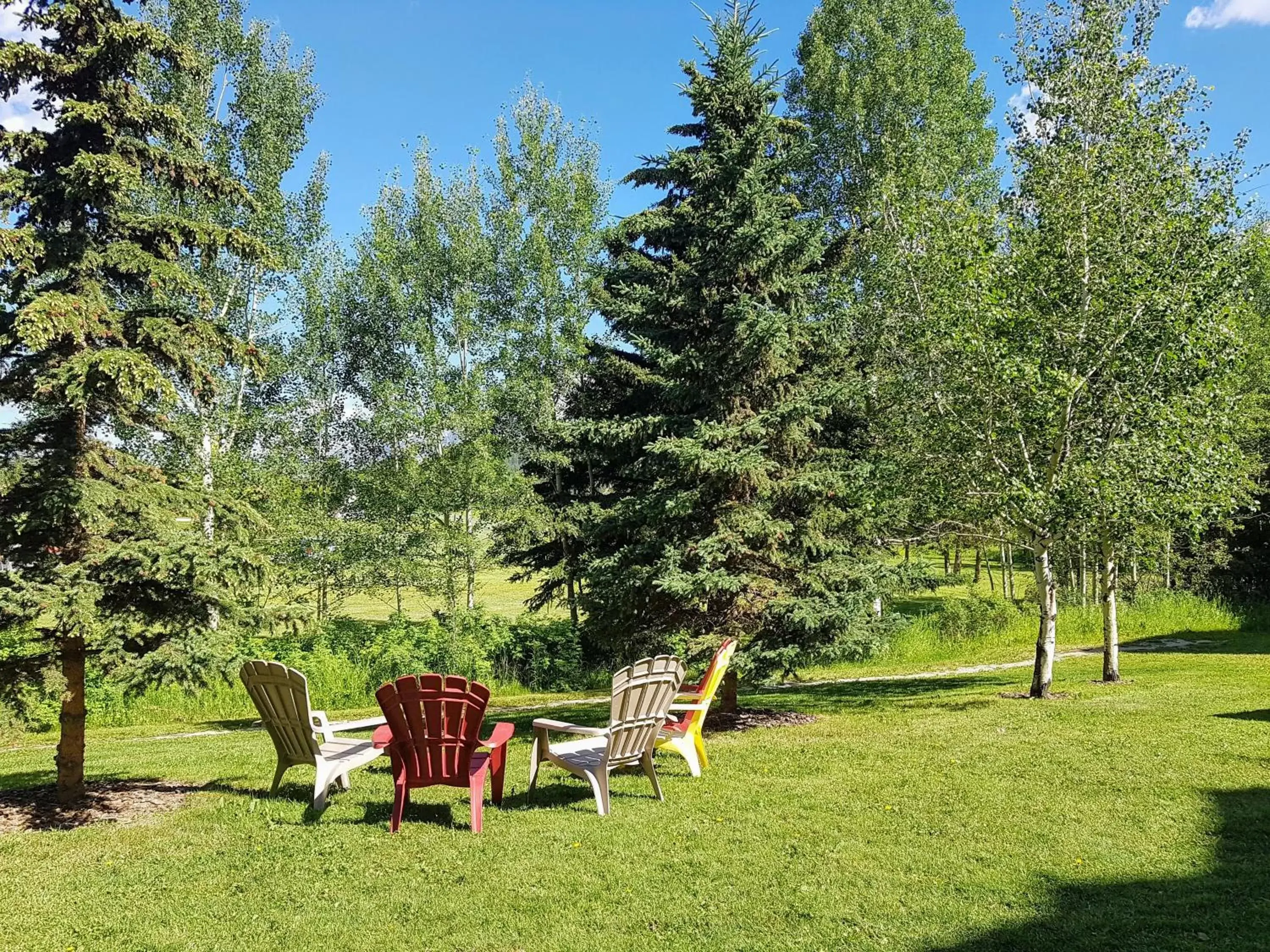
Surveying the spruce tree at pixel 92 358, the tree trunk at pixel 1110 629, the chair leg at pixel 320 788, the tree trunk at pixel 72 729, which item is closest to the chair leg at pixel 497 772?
the chair leg at pixel 320 788

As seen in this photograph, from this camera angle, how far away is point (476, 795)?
18.7 feet

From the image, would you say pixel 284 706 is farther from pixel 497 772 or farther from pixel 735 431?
pixel 735 431

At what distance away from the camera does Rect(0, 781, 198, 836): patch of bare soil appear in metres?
6.09

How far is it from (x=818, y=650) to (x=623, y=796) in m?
3.35

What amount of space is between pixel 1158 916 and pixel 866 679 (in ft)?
36.6

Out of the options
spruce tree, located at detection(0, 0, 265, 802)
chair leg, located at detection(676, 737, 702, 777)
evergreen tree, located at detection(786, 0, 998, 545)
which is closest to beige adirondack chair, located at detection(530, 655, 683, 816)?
chair leg, located at detection(676, 737, 702, 777)

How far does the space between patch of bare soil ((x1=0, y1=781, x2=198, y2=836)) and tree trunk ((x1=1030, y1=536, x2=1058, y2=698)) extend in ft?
31.3

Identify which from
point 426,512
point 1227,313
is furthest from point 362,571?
point 1227,313

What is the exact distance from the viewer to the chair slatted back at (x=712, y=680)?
746 centimetres

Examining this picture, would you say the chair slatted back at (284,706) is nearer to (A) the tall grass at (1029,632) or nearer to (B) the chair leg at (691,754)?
(B) the chair leg at (691,754)

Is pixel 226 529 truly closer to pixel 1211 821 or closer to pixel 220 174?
pixel 220 174

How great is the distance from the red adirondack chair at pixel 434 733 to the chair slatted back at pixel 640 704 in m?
1.01

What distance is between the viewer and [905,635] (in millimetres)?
17688

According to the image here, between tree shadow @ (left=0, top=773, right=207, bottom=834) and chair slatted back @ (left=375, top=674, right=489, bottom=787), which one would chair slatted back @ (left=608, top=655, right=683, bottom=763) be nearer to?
chair slatted back @ (left=375, top=674, right=489, bottom=787)
